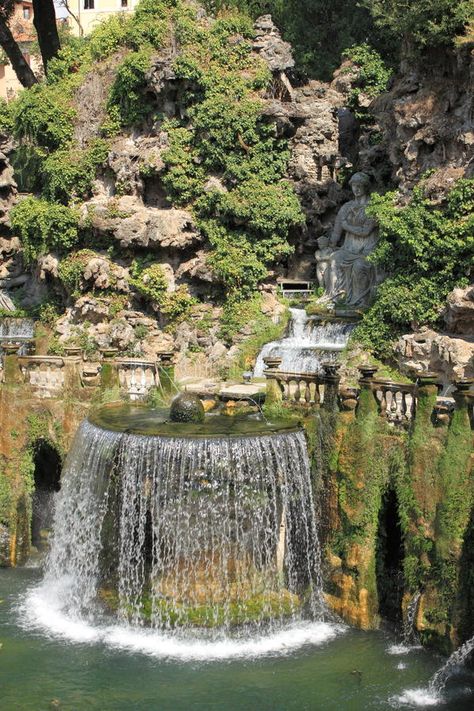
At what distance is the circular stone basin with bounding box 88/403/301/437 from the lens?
49.3ft

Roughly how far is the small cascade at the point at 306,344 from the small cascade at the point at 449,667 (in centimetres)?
776

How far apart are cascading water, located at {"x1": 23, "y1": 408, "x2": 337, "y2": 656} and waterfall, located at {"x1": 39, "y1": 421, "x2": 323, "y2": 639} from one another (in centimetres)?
2

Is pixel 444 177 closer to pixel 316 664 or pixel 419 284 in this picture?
pixel 419 284

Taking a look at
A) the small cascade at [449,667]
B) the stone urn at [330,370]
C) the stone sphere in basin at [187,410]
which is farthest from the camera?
the stone sphere in basin at [187,410]

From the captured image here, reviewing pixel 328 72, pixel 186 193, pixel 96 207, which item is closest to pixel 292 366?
pixel 186 193

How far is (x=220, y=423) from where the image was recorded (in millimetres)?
15992

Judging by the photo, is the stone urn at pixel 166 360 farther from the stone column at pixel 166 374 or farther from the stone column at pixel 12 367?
the stone column at pixel 12 367

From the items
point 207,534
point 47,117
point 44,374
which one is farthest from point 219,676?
point 47,117

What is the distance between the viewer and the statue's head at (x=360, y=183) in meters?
24.4

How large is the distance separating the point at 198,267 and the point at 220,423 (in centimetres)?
937

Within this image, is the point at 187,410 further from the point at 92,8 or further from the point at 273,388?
the point at 92,8

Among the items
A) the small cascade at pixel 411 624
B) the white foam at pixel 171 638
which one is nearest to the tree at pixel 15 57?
the white foam at pixel 171 638

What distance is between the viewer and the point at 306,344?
2183cm

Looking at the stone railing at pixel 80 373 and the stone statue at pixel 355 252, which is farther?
the stone statue at pixel 355 252
